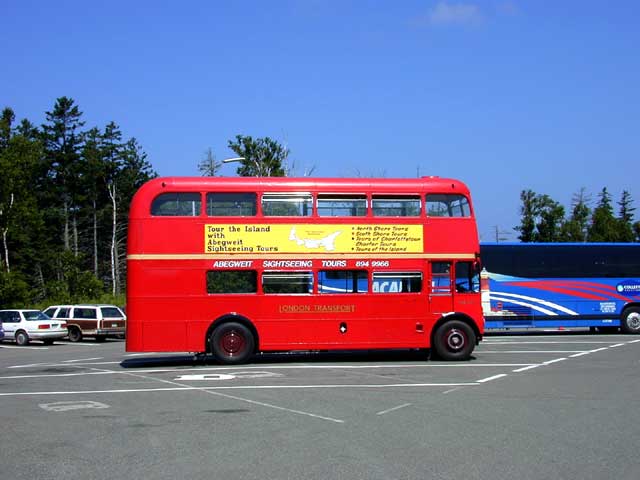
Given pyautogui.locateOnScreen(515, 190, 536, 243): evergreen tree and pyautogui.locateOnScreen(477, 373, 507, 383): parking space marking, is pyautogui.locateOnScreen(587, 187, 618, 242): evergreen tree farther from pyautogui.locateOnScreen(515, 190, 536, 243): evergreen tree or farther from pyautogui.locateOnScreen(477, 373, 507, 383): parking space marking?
pyautogui.locateOnScreen(477, 373, 507, 383): parking space marking

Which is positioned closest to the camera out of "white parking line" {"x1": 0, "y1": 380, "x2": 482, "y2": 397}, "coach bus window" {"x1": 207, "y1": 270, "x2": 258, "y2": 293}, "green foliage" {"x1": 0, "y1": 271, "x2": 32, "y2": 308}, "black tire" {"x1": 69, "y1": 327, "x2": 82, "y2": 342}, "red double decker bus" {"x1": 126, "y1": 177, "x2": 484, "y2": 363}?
"white parking line" {"x1": 0, "y1": 380, "x2": 482, "y2": 397}

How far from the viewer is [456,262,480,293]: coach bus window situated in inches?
727

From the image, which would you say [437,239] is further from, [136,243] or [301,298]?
[136,243]

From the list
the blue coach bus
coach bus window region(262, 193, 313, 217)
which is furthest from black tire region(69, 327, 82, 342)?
coach bus window region(262, 193, 313, 217)

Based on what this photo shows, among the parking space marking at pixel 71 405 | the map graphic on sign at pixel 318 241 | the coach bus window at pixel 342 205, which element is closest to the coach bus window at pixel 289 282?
the map graphic on sign at pixel 318 241

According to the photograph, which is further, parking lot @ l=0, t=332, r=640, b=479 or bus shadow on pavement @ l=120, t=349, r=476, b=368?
bus shadow on pavement @ l=120, t=349, r=476, b=368

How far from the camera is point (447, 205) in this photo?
1848cm

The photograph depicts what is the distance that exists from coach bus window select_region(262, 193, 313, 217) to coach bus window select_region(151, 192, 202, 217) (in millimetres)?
1604

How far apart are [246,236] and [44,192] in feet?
167

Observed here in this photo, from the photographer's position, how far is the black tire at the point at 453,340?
18.3 metres

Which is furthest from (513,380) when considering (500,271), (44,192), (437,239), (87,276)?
(44,192)

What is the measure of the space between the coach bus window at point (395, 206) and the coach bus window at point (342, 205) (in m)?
0.32

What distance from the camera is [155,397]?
42.7 feet

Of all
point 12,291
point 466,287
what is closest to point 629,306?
point 466,287
